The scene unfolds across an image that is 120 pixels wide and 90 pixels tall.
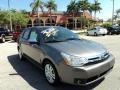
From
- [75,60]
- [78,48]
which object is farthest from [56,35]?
[75,60]

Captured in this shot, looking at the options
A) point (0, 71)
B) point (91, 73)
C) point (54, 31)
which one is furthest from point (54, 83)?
point (0, 71)

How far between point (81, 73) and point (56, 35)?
2257 mm

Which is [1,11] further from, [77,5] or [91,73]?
[91,73]

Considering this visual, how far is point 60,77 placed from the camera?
566 centimetres

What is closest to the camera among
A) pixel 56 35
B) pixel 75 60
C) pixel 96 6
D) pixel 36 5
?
pixel 75 60

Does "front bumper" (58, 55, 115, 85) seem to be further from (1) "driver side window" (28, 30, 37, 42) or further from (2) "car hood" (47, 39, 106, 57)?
(1) "driver side window" (28, 30, 37, 42)

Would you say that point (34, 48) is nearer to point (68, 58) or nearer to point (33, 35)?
point (33, 35)

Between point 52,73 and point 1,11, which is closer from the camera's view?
point 52,73

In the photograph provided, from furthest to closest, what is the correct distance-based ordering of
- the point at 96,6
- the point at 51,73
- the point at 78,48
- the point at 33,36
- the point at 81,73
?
the point at 96,6 → the point at 33,36 → the point at 51,73 → the point at 78,48 → the point at 81,73

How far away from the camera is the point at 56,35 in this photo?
23.6ft

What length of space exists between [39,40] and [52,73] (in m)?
1.34

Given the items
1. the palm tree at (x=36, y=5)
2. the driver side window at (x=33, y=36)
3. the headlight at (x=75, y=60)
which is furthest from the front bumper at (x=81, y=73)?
the palm tree at (x=36, y=5)

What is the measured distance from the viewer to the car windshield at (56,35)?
22.9 feet

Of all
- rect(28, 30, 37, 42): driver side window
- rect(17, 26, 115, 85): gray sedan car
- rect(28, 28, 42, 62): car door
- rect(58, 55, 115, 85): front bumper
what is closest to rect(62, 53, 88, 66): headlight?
rect(17, 26, 115, 85): gray sedan car
